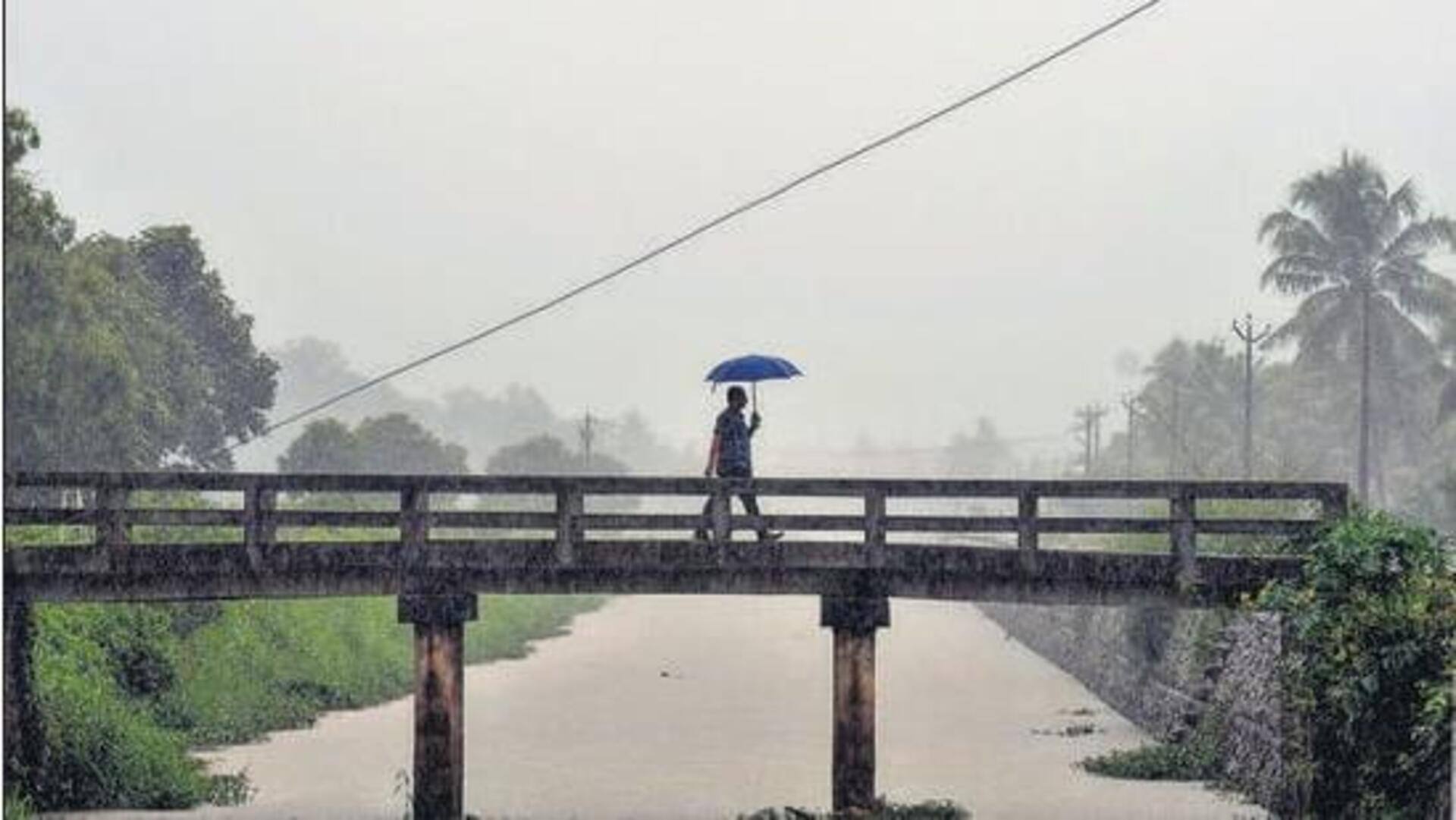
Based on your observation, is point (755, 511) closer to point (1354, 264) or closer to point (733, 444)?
point (733, 444)

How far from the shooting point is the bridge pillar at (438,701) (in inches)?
782

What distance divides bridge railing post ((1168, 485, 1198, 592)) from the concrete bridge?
2cm

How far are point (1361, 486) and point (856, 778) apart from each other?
120 feet

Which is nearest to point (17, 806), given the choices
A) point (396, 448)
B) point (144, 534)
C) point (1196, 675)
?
point (1196, 675)

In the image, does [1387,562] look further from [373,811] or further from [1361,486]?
[1361,486]

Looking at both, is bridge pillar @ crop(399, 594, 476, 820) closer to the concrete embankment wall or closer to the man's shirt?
the man's shirt

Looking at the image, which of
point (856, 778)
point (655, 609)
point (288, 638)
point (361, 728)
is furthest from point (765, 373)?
point (655, 609)

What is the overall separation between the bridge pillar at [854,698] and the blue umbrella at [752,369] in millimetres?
2553

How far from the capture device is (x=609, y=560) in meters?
19.8

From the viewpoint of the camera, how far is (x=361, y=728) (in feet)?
101

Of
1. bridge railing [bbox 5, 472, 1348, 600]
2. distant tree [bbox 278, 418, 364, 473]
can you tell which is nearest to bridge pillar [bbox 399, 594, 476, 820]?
bridge railing [bbox 5, 472, 1348, 600]

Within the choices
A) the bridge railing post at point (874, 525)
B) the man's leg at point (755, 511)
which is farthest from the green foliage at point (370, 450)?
the bridge railing post at point (874, 525)

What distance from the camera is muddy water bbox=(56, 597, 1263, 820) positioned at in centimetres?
2316

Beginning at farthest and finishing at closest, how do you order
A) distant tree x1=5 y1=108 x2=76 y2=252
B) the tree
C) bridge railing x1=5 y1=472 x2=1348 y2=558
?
1. the tree
2. distant tree x1=5 y1=108 x2=76 y2=252
3. bridge railing x1=5 y1=472 x2=1348 y2=558
